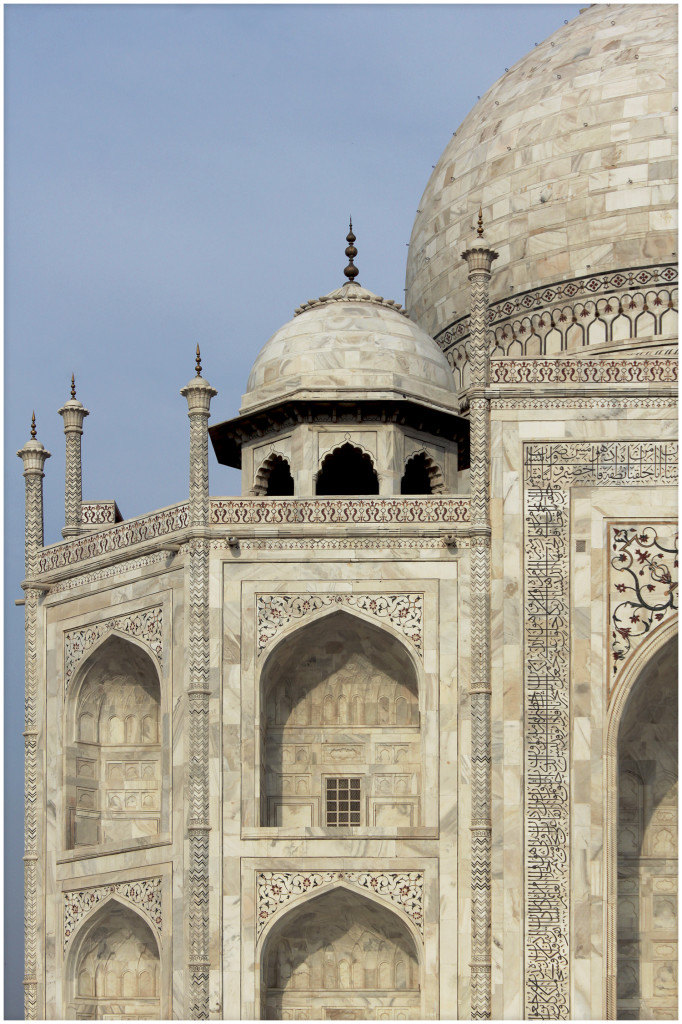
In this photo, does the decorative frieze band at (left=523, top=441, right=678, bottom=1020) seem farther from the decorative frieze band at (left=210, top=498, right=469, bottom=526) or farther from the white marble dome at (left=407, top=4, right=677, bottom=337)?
the white marble dome at (left=407, top=4, right=677, bottom=337)

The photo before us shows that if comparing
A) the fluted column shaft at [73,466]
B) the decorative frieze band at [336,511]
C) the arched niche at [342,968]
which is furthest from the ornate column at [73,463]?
the arched niche at [342,968]

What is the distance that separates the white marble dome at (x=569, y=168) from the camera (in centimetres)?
2352

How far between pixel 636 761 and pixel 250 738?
3.51 m

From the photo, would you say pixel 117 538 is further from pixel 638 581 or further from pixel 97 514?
pixel 638 581

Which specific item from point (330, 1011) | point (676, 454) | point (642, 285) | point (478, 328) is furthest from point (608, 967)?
point (642, 285)

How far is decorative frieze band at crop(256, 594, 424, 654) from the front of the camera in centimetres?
1995

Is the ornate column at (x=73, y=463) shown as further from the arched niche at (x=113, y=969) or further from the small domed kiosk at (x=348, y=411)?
the arched niche at (x=113, y=969)

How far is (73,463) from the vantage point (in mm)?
22453

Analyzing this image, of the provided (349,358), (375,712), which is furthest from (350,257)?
(375,712)

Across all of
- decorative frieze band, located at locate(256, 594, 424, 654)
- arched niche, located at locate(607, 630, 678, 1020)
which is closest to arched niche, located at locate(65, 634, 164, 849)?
decorative frieze band, located at locate(256, 594, 424, 654)

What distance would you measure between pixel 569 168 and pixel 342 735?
272 inches

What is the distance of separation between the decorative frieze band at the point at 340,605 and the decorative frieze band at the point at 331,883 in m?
1.93

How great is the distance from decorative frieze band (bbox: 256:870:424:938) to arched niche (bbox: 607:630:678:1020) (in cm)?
185

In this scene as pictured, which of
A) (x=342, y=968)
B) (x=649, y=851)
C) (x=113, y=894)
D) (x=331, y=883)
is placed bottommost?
(x=342, y=968)
